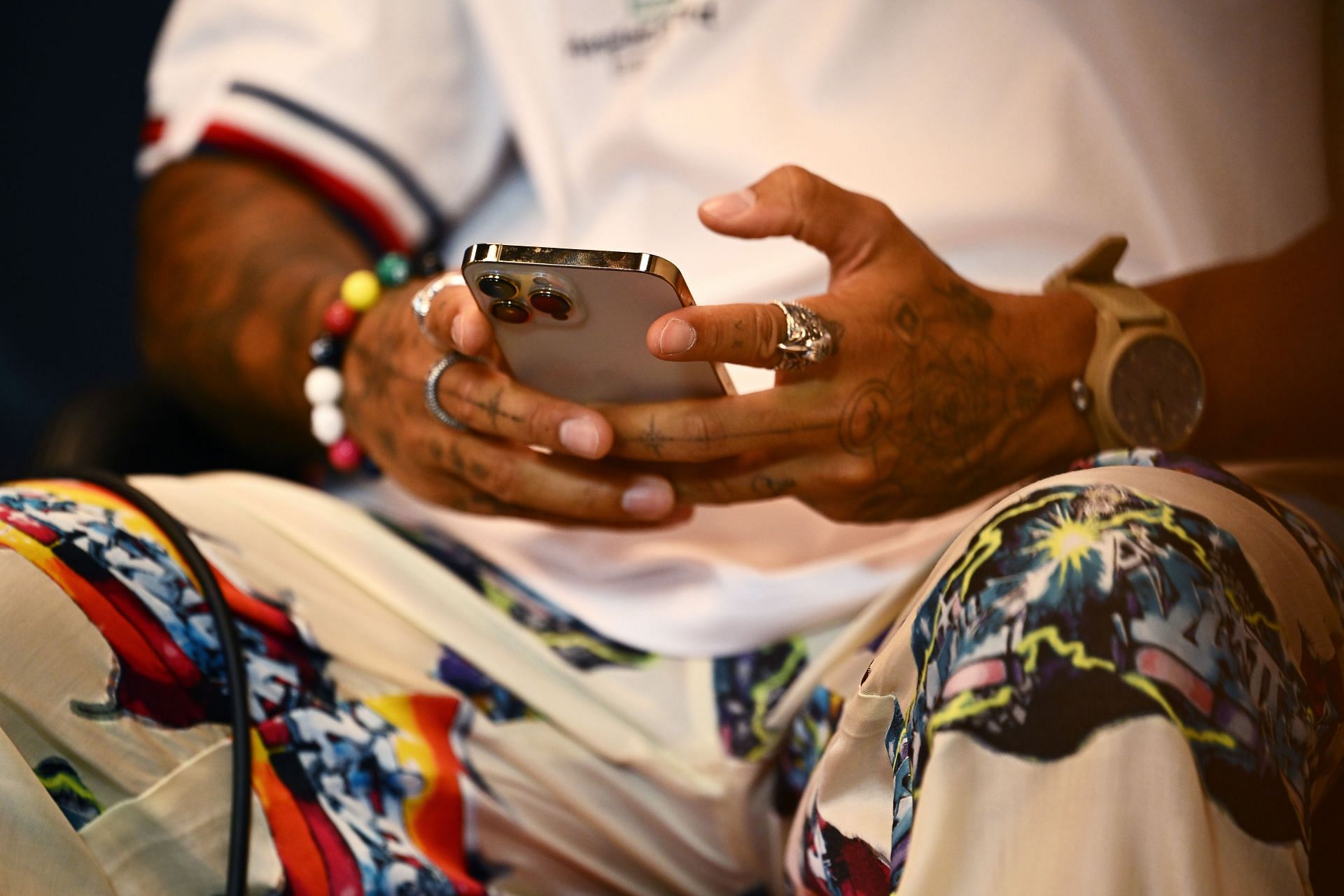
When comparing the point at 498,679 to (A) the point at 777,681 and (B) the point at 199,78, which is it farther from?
(B) the point at 199,78

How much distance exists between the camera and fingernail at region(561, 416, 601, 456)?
0.41 metres

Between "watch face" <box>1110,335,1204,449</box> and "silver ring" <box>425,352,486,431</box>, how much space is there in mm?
302

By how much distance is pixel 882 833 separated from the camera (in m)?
0.35

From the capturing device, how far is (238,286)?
712 millimetres

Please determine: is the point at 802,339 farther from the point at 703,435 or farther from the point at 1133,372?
the point at 1133,372

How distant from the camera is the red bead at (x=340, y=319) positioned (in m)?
0.60

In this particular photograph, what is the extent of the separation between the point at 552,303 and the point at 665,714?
10.6 inches

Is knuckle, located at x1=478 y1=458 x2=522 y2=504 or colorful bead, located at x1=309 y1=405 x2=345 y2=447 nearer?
knuckle, located at x1=478 y1=458 x2=522 y2=504

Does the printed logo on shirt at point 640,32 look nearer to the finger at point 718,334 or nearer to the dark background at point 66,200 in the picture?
the finger at point 718,334

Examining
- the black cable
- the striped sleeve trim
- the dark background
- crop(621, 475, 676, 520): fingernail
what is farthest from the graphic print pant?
the dark background

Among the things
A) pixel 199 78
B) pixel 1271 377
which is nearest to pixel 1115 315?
pixel 1271 377

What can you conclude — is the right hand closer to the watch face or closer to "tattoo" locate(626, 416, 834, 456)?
"tattoo" locate(626, 416, 834, 456)

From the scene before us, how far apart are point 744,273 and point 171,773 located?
369 mm

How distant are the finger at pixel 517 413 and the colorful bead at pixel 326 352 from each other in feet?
0.52
